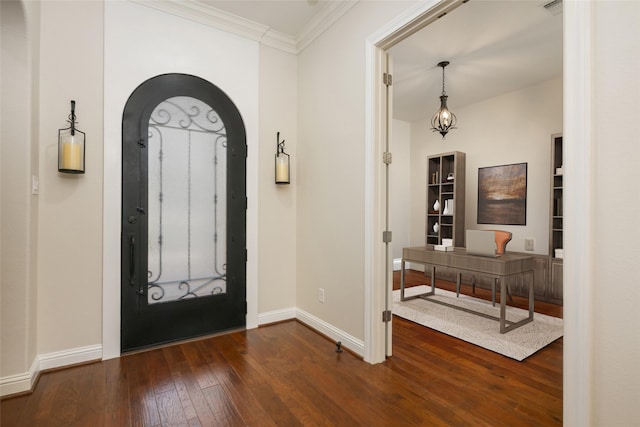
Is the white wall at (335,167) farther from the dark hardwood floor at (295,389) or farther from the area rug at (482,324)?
the area rug at (482,324)

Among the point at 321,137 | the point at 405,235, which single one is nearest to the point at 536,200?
the point at 405,235

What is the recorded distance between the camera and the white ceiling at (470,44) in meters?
2.78

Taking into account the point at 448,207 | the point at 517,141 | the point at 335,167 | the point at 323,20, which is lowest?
the point at 448,207

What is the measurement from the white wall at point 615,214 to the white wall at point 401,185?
484 centimetres

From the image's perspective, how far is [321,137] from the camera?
9.86ft

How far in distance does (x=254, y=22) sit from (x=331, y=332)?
10.1 ft

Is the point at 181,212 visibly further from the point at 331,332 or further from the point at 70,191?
the point at 331,332

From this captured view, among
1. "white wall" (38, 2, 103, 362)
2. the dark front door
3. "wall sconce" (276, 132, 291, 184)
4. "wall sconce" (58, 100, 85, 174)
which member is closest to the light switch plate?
"white wall" (38, 2, 103, 362)

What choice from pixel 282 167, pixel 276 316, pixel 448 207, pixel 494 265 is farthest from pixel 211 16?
pixel 448 207

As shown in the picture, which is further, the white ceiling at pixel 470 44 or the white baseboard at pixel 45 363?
the white ceiling at pixel 470 44

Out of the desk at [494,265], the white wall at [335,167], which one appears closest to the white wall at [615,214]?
the white wall at [335,167]

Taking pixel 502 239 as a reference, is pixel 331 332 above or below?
below

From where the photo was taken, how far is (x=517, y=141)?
15.3ft

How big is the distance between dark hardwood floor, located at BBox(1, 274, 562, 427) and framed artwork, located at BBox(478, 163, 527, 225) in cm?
246
